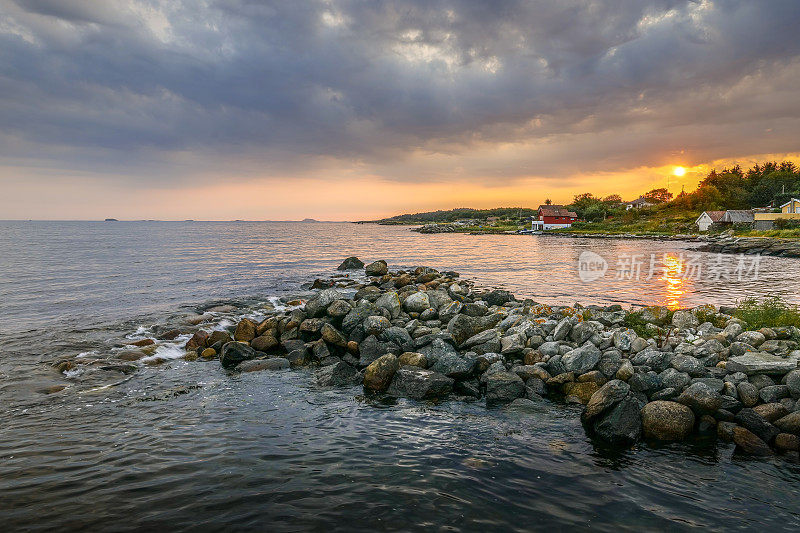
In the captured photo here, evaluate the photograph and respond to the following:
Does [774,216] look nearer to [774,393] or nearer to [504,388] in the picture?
[774,393]

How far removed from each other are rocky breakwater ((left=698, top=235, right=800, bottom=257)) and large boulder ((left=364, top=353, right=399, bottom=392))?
67.0m

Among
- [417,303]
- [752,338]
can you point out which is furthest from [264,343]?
[752,338]

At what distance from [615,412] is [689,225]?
130 m

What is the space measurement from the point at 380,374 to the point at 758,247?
7502 cm

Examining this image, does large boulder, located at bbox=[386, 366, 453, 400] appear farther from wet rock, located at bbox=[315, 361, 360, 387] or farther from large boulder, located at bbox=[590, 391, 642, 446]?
large boulder, located at bbox=[590, 391, 642, 446]

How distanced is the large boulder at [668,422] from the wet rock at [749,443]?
789 mm

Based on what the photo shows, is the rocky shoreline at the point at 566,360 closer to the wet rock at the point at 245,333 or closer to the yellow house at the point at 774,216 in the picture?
the wet rock at the point at 245,333

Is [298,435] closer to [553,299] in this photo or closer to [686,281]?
[553,299]

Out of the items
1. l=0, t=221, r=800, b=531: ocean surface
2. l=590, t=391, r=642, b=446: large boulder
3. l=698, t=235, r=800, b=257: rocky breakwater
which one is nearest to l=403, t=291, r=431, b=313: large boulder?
l=0, t=221, r=800, b=531: ocean surface

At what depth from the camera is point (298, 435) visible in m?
8.96

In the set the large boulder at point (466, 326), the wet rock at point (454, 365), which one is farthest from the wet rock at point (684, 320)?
the wet rock at point (454, 365)

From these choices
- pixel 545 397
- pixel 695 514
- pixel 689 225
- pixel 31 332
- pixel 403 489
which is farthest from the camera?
pixel 689 225

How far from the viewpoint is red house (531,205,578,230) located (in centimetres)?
13888

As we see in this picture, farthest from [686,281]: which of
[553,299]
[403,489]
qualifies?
[403,489]
